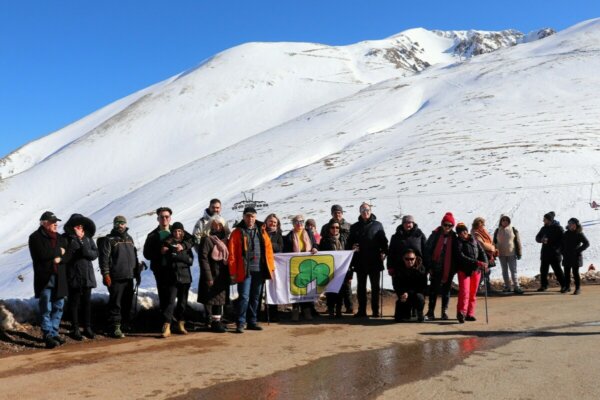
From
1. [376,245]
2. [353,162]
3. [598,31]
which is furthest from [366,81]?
[376,245]

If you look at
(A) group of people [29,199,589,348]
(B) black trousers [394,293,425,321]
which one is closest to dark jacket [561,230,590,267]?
(A) group of people [29,199,589,348]

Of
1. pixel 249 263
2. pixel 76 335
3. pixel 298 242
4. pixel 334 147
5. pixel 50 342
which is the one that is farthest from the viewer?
pixel 334 147

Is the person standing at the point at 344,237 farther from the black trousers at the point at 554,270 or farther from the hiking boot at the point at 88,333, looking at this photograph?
the black trousers at the point at 554,270

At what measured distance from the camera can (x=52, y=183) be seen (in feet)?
223

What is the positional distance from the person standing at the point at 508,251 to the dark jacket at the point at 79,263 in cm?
914

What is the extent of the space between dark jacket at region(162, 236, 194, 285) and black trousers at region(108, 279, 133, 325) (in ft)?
2.27

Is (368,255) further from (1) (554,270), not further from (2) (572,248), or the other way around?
(2) (572,248)

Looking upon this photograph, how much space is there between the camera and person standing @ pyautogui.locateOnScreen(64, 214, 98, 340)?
8312 mm

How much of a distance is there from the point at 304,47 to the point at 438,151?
105 m

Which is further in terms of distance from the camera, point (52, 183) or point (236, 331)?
point (52, 183)

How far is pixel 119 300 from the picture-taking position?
8734mm

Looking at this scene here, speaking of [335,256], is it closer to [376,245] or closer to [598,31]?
[376,245]

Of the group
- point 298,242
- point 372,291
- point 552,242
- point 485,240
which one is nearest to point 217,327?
point 298,242

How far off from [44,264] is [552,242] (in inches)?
433
